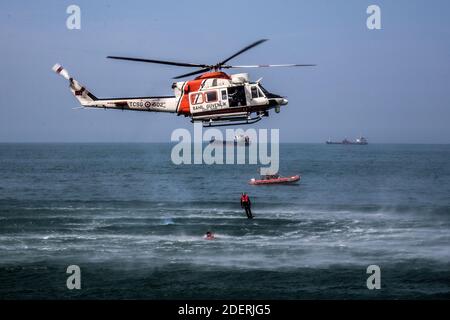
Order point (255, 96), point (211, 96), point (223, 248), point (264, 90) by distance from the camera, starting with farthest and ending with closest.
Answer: point (223, 248) → point (264, 90) → point (255, 96) → point (211, 96)

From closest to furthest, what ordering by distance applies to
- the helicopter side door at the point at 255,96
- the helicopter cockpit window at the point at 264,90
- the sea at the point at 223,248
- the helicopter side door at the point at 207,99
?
the helicopter side door at the point at 207,99
the helicopter side door at the point at 255,96
the helicopter cockpit window at the point at 264,90
the sea at the point at 223,248

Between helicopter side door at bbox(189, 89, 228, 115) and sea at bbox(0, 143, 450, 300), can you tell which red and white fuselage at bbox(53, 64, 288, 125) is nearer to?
helicopter side door at bbox(189, 89, 228, 115)

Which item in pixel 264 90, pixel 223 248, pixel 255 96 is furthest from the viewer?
pixel 223 248

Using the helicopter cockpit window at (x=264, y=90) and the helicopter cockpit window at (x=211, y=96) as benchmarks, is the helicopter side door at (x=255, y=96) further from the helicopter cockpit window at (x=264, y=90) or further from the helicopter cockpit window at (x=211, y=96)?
the helicopter cockpit window at (x=211, y=96)

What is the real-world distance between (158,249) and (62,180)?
66.4 meters

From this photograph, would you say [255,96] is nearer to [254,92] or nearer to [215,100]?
[254,92]

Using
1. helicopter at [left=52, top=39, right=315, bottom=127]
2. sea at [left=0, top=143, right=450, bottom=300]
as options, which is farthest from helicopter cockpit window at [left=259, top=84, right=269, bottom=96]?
sea at [left=0, top=143, right=450, bottom=300]

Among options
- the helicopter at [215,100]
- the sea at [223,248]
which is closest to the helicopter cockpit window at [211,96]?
the helicopter at [215,100]

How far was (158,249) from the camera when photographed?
129ft

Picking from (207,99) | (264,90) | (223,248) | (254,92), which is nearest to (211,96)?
(207,99)

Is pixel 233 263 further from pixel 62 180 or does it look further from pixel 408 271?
pixel 62 180

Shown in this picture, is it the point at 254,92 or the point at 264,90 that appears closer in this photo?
the point at 254,92

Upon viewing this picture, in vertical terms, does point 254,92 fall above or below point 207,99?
above
